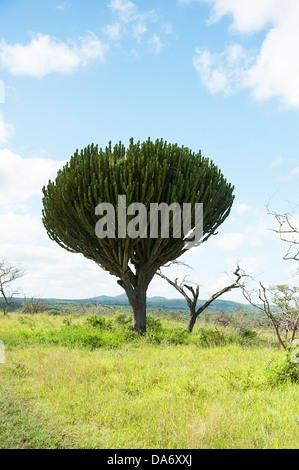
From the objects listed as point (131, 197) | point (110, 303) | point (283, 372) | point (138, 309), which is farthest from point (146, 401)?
point (110, 303)

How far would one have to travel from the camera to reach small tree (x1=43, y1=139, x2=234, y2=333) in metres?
9.80

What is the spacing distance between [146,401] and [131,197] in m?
6.10

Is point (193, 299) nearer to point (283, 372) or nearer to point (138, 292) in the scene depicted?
point (138, 292)

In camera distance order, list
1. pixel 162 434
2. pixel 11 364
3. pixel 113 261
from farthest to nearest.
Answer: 1. pixel 113 261
2. pixel 11 364
3. pixel 162 434

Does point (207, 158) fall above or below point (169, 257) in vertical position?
above

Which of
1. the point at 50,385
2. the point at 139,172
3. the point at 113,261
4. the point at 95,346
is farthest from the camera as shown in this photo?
the point at 113,261

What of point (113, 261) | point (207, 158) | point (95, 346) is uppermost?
point (207, 158)

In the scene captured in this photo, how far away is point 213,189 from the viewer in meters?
11.4

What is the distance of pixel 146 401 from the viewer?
14.6ft

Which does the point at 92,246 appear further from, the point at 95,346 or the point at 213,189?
the point at 213,189

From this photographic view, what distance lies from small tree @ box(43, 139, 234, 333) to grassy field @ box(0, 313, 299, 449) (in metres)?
3.60

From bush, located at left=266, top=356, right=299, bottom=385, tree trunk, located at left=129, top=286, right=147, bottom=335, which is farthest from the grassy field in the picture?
tree trunk, located at left=129, top=286, right=147, bottom=335

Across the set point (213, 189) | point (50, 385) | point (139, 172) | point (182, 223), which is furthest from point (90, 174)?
point (50, 385)
